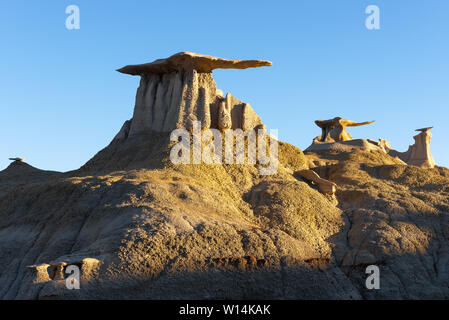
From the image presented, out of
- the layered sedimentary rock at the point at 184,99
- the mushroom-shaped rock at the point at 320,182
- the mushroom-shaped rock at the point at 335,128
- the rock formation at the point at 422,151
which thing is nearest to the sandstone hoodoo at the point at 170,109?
the layered sedimentary rock at the point at 184,99

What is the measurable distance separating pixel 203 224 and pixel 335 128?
36.8 m

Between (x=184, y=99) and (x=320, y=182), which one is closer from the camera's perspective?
(x=184, y=99)

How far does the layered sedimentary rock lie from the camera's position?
2945 cm

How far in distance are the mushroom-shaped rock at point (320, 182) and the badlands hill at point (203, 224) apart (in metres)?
0.37

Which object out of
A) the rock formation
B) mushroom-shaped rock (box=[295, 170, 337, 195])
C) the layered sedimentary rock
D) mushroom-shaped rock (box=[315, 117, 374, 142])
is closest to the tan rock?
the layered sedimentary rock

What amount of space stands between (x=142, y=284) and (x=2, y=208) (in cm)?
1059

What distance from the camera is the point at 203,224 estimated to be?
21375 millimetres

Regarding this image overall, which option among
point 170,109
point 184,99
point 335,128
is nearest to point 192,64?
point 184,99

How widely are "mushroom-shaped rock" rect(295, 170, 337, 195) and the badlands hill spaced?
0.37m

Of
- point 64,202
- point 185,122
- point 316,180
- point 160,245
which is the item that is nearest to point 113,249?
point 160,245

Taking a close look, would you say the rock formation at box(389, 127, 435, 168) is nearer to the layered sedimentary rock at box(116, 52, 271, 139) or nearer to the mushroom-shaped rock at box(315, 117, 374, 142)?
the mushroom-shaped rock at box(315, 117, 374, 142)

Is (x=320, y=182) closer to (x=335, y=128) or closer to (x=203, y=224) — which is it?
(x=203, y=224)

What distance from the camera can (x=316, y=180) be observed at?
99.0 feet

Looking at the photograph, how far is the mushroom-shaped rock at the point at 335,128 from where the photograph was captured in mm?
54891
